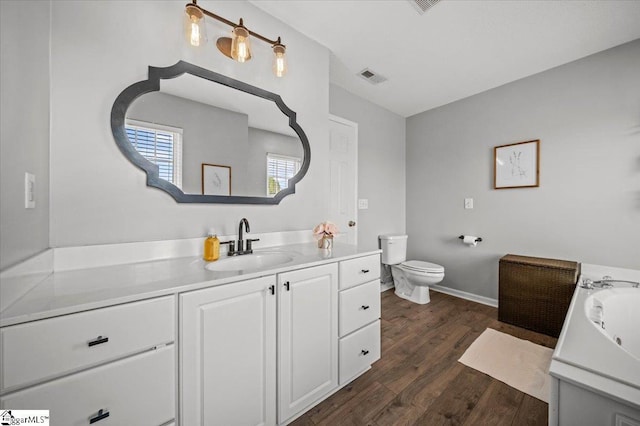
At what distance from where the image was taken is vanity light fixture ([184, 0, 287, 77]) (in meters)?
1.27

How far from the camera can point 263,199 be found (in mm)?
1666

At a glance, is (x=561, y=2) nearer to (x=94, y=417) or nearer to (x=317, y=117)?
(x=317, y=117)

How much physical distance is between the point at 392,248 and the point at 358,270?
160 cm

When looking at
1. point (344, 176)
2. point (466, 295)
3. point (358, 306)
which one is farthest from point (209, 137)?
point (466, 295)

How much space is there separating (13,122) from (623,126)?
371cm

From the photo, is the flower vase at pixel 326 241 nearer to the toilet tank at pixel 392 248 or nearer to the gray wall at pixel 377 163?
the gray wall at pixel 377 163

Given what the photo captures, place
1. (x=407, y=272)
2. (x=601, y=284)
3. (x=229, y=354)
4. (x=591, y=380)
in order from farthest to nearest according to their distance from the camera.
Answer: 1. (x=407, y=272)
2. (x=601, y=284)
3. (x=229, y=354)
4. (x=591, y=380)

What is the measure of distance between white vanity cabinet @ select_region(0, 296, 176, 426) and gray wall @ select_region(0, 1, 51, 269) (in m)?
0.26

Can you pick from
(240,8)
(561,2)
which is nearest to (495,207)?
(561,2)

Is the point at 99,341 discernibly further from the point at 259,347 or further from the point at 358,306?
the point at 358,306

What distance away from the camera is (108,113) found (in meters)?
1.14

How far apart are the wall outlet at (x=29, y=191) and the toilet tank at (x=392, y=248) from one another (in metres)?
2.85

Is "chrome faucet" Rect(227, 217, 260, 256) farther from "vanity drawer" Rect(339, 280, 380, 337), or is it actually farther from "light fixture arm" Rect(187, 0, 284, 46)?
"light fixture arm" Rect(187, 0, 284, 46)

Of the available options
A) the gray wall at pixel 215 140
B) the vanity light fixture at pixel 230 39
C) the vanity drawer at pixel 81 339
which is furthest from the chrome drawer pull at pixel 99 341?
the vanity light fixture at pixel 230 39
